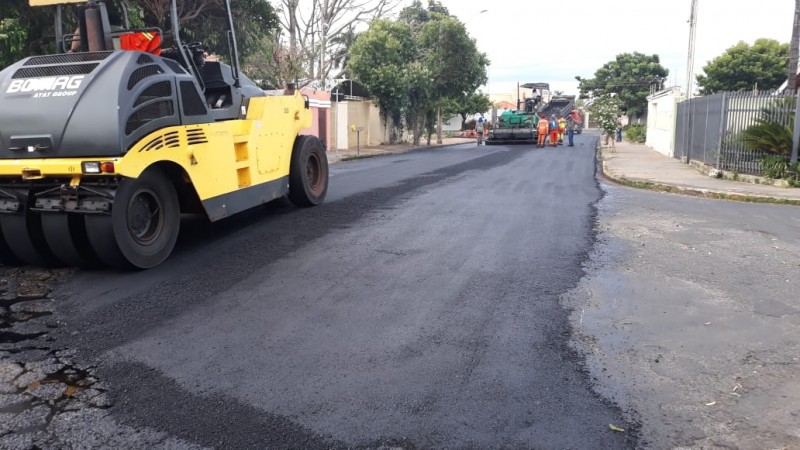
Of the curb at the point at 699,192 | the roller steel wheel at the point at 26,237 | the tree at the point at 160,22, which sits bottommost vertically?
the curb at the point at 699,192

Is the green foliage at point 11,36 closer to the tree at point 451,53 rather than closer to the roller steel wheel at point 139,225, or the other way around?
the roller steel wheel at point 139,225

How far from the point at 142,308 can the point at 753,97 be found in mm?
14694

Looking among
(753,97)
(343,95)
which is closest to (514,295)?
(753,97)

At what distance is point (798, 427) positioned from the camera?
3.46m

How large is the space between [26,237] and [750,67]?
46480mm

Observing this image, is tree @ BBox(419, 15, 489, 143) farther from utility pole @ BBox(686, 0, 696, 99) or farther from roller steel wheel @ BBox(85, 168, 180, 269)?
roller steel wheel @ BBox(85, 168, 180, 269)

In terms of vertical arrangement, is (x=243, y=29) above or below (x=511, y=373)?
above

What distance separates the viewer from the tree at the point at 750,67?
4256cm

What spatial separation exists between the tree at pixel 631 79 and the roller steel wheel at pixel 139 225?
2209 inches

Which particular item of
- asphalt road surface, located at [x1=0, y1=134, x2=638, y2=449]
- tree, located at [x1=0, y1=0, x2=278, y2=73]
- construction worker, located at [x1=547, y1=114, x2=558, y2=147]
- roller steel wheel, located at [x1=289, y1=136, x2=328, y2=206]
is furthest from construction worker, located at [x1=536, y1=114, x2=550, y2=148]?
Result: asphalt road surface, located at [x1=0, y1=134, x2=638, y2=449]

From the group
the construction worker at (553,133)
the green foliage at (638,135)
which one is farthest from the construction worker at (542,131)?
the green foliage at (638,135)

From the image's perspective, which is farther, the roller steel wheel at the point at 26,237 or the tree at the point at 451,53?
the tree at the point at 451,53

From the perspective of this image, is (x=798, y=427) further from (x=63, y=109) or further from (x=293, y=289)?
(x=63, y=109)

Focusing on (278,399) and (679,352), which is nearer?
(278,399)
